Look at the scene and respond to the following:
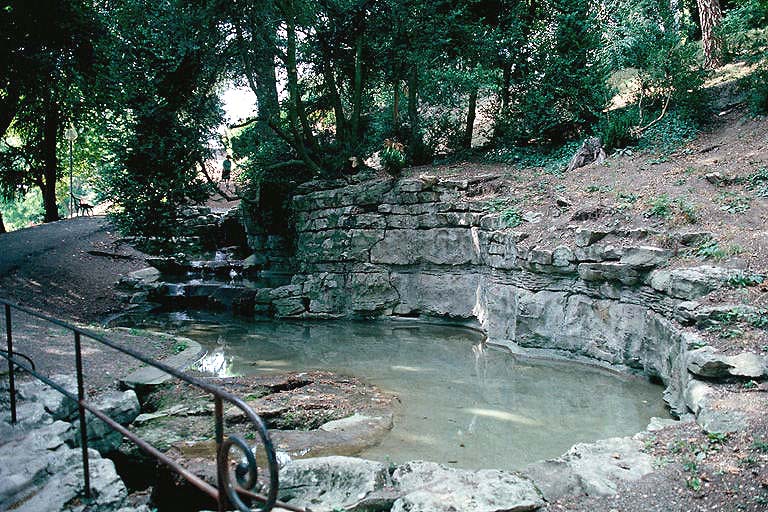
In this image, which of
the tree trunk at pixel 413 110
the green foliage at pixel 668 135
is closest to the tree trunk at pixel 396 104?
the tree trunk at pixel 413 110

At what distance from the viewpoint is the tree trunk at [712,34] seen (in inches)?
480

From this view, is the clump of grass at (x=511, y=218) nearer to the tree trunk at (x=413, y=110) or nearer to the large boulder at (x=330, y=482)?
the tree trunk at (x=413, y=110)

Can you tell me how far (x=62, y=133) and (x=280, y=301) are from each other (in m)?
13.4

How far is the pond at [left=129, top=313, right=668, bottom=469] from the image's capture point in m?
5.03

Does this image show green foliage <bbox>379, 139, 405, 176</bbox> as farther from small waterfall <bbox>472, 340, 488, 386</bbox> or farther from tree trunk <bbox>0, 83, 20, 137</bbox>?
tree trunk <bbox>0, 83, 20, 137</bbox>

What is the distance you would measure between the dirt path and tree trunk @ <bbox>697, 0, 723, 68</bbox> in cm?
1526

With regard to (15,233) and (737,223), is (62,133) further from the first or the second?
(737,223)

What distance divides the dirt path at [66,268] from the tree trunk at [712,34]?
50.1ft

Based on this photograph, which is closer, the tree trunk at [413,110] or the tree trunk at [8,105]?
the tree trunk at [8,105]

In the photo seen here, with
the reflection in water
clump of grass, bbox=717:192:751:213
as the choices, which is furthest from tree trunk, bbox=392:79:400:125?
clump of grass, bbox=717:192:751:213

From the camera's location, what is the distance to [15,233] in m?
15.1

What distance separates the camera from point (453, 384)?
6.81m

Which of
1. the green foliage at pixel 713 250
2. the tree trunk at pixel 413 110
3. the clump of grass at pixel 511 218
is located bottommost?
the green foliage at pixel 713 250

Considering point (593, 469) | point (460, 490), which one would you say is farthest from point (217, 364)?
point (593, 469)
